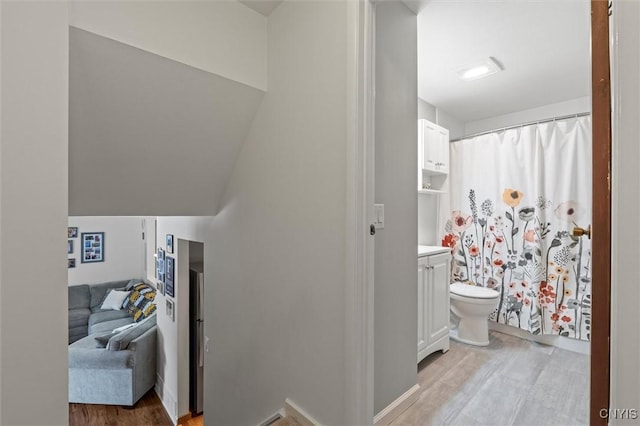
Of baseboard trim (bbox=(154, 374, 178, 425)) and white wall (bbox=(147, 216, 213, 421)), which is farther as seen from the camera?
baseboard trim (bbox=(154, 374, 178, 425))

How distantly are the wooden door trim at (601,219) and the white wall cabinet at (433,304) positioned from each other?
1415 millimetres

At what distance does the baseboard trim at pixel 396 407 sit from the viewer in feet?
5.10

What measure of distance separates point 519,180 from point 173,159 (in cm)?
305

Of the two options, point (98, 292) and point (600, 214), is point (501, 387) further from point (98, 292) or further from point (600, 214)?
point (98, 292)

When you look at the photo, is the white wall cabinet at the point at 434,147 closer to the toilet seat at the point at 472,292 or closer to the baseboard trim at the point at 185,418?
the toilet seat at the point at 472,292

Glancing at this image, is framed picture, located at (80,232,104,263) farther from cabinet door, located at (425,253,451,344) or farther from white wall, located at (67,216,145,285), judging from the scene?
cabinet door, located at (425,253,451,344)

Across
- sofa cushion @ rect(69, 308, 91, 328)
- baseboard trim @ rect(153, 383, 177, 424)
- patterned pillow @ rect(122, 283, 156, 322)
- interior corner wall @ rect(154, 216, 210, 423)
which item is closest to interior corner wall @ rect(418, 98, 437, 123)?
interior corner wall @ rect(154, 216, 210, 423)

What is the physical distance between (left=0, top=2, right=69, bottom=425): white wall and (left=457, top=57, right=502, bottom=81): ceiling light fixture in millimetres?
2668

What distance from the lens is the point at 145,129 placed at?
172 cm

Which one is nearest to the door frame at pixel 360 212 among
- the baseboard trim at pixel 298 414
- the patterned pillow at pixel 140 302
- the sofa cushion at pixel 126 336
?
the baseboard trim at pixel 298 414

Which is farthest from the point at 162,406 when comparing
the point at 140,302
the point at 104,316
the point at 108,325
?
the point at 104,316

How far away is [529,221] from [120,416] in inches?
209

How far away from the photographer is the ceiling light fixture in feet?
8.17

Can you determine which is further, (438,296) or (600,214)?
(438,296)
